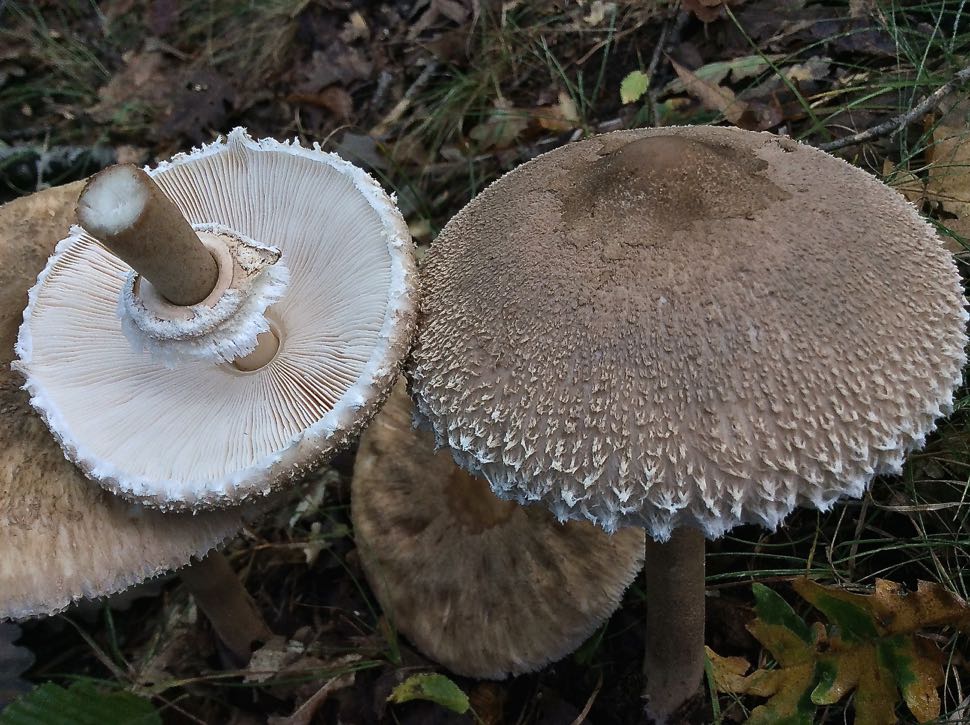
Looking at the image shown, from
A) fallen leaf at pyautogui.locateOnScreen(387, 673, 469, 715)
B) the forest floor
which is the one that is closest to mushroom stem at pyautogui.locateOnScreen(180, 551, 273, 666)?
the forest floor

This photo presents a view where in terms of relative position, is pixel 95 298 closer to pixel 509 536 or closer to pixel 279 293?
pixel 279 293

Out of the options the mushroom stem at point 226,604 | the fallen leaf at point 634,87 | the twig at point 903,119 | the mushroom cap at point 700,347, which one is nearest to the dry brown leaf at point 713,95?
the fallen leaf at point 634,87

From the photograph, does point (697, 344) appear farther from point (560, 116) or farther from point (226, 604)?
point (560, 116)

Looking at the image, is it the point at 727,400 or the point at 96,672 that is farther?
the point at 96,672

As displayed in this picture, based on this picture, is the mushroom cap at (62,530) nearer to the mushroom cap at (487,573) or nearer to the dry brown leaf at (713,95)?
the mushroom cap at (487,573)

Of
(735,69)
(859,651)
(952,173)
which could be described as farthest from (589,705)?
(735,69)

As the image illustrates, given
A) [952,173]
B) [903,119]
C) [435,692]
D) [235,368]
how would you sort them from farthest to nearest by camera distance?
[903,119]
[952,173]
[435,692]
[235,368]

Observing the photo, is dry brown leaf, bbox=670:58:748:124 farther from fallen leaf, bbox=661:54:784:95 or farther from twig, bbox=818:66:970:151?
twig, bbox=818:66:970:151

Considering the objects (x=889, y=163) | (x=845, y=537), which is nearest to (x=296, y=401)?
(x=845, y=537)
